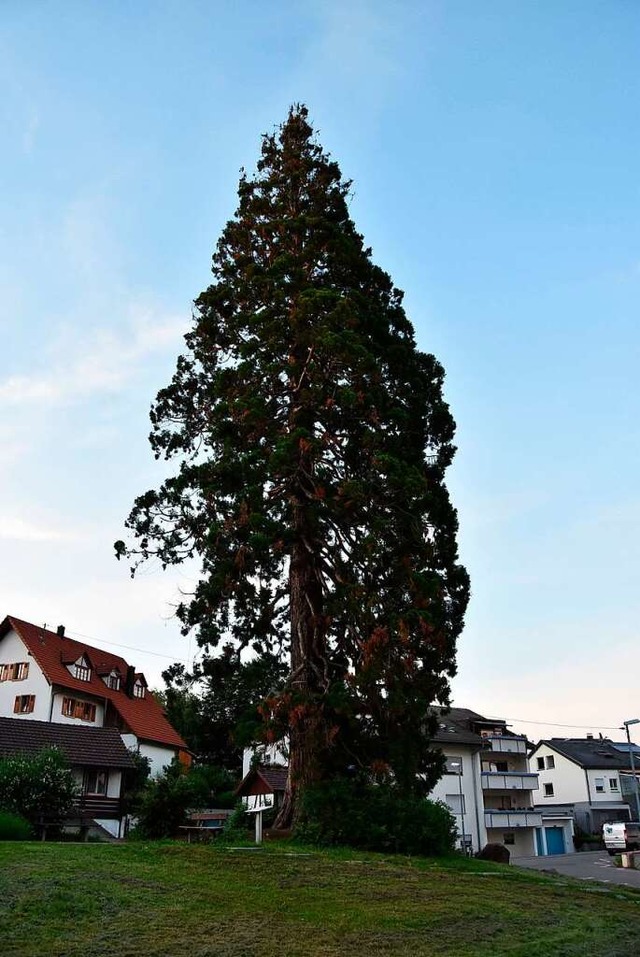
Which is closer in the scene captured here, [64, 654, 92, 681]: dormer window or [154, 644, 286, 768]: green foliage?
[154, 644, 286, 768]: green foliage

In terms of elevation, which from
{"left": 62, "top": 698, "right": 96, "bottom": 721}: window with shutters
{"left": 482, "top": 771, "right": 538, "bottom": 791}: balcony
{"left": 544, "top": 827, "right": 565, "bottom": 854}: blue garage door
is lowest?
{"left": 544, "top": 827, "right": 565, "bottom": 854}: blue garage door

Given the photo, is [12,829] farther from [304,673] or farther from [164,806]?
[304,673]

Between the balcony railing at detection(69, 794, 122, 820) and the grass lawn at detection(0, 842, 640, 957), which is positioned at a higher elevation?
the balcony railing at detection(69, 794, 122, 820)

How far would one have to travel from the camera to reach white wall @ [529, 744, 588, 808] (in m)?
69.3

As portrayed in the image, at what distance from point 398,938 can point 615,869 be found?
Result: 31.0 m

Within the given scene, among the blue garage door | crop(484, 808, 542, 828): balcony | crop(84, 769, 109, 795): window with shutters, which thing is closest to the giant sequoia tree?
crop(84, 769, 109, 795): window with shutters

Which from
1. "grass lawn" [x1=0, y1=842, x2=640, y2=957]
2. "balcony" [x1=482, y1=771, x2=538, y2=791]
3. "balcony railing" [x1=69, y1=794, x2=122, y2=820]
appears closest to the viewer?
"grass lawn" [x1=0, y1=842, x2=640, y2=957]

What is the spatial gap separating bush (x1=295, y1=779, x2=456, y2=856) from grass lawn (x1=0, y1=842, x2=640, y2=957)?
269 centimetres

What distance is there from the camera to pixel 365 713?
66.9 feet

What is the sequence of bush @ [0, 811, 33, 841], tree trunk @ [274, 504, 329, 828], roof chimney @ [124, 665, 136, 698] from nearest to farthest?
bush @ [0, 811, 33, 841]
tree trunk @ [274, 504, 329, 828]
roof chimney @ [124, 665, 136, 698]

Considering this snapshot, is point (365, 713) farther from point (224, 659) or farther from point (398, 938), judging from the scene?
point (398, 938)

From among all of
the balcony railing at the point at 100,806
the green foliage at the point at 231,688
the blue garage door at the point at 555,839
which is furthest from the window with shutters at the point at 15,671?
the blue garage door at the point at 555,839

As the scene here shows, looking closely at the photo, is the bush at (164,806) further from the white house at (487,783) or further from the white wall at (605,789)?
the white wall at (605,789)

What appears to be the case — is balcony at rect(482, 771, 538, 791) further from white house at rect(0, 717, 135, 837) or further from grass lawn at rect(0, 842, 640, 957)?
grass lawn at rect(0, 842, 640, 957)
